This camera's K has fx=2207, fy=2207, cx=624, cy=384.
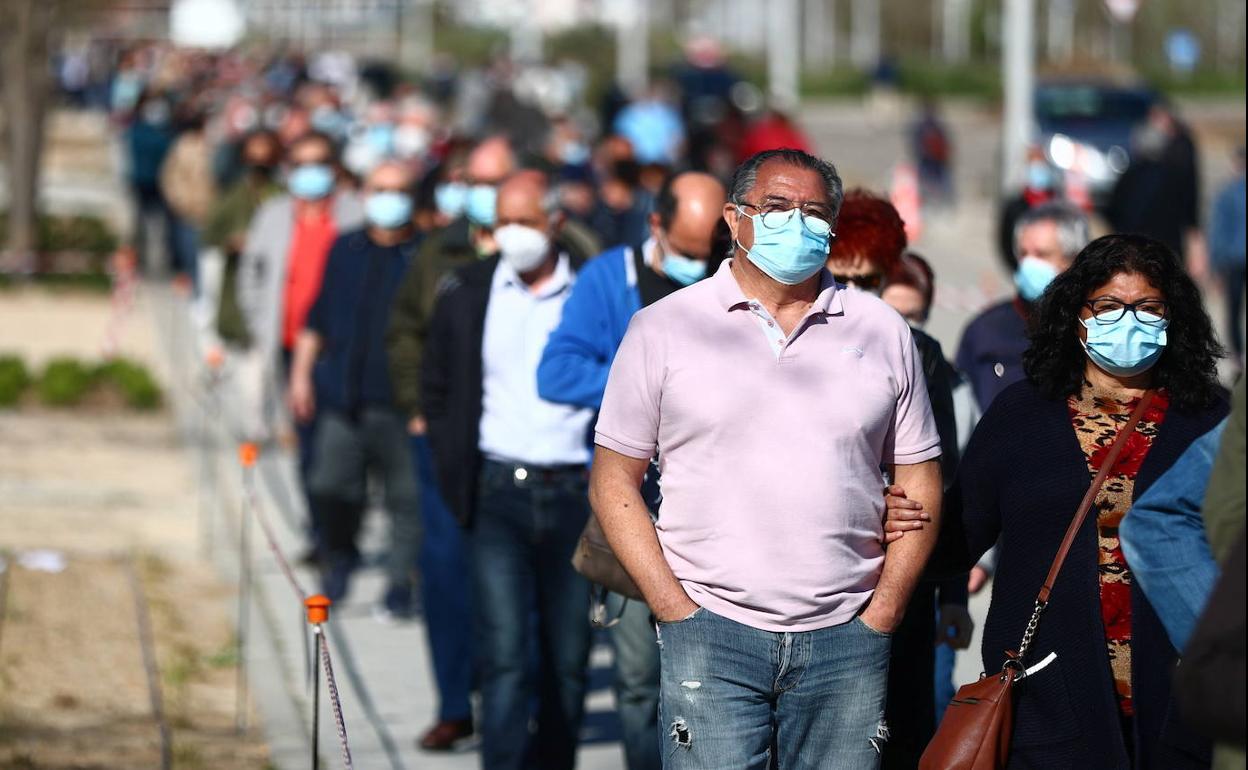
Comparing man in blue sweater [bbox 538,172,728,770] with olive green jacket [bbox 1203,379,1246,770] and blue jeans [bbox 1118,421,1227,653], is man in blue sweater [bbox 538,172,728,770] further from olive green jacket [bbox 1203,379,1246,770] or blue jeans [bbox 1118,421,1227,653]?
olive green jacket [bbox 1203,379,1246,770]

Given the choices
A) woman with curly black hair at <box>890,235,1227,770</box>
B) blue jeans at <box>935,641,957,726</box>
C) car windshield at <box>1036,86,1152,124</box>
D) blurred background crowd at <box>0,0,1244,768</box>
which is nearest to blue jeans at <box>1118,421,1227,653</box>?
woman with curly black hair at <box>890,235,1227,770</box>

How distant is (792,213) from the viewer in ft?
14.5

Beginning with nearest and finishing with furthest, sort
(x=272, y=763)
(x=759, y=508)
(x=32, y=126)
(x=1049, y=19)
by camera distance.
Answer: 1. (x=759, y=508)
2. (x=272, y=763)
3. (x=32, y=126)
4. (x=1049, y=19)

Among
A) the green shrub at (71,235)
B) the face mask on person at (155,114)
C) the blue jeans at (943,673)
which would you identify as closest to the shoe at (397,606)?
the blue jeans at (943,673)

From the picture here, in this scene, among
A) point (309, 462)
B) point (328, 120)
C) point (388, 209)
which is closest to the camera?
point (388, 209)

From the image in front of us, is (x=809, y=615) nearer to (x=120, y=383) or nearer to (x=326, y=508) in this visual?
(x=326, y=508)

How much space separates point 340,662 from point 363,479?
1028mm

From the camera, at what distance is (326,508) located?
31.8 ft

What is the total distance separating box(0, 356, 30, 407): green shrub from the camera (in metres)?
16.2

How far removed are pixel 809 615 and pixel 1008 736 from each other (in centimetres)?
48

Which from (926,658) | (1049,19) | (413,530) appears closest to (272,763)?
(413,530)

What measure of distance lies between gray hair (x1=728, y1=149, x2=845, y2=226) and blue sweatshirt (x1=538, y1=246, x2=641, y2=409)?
161 cm

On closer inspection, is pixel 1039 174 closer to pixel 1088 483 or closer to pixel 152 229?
pixel 1088 483

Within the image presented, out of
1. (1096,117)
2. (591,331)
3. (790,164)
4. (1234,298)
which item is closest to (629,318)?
(591,331)
